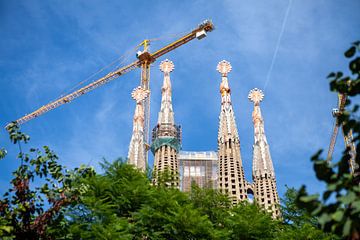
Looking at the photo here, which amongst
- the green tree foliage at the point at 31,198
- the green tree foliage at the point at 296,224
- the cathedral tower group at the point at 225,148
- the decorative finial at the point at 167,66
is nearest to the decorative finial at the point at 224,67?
the cathedral tower group at the point at 225,148

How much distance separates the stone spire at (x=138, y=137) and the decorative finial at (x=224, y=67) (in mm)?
11061

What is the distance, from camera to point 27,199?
9.48m

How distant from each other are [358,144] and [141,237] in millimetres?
13671

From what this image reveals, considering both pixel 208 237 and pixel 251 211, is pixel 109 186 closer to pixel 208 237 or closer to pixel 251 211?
pixel 208 237

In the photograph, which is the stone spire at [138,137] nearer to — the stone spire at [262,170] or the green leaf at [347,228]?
the stone spire at [262,170]

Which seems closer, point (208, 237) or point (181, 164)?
point (208, 237)

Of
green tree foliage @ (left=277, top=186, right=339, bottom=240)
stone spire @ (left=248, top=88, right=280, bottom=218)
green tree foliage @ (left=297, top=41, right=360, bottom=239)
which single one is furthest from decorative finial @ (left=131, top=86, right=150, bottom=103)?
green tree foliage @ (left=297, top=41, right=360, bottom=239)

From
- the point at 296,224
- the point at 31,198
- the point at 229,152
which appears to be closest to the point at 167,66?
the point at 229,152

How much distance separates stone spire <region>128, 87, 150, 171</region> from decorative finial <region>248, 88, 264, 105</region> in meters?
14.6

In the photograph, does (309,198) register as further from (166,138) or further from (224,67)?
(224,67)

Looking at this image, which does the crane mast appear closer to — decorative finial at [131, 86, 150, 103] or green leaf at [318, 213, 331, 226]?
decorative finial at [131, 86, 150, 103]

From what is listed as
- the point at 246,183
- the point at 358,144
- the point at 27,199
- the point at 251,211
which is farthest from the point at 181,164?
the point at 358,144

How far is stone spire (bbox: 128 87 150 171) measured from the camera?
2086 inches

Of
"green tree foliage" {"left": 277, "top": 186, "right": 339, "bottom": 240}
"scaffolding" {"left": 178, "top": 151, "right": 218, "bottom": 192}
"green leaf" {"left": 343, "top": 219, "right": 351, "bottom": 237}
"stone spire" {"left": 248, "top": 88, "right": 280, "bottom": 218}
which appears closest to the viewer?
"green leaf" {"left": 343, "top": 219, "right": 351, "bottom": 237}
